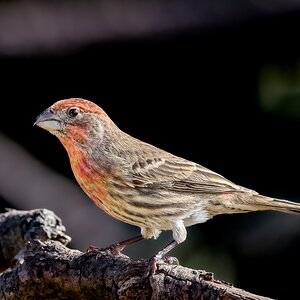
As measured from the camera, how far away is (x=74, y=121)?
6.46 m

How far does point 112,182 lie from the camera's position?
6438 mm

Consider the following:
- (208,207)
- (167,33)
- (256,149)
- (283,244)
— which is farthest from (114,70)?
(208,207)

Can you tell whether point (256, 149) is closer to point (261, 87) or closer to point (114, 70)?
point (261, 87)

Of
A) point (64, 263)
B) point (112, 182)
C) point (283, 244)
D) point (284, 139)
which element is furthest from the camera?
point (284, 139)

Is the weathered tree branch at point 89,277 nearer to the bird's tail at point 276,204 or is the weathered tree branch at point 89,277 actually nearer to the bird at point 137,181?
the bird at point 137,181

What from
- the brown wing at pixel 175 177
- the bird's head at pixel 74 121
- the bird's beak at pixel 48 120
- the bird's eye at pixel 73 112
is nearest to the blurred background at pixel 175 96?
the brown wing at pixel 175 177

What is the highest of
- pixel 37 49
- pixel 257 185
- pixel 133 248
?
pixel 37 49

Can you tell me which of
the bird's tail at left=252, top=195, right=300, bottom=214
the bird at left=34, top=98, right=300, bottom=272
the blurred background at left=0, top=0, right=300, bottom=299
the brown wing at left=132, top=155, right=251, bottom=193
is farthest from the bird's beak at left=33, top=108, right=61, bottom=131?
the blurred background at left=0, top=0, right=300, bottom=299

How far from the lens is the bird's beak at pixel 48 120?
628 centimetres

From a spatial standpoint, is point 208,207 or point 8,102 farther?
point 8,102

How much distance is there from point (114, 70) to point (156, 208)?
115 inches

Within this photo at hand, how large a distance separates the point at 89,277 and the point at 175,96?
12.5ft

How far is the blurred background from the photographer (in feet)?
28.0

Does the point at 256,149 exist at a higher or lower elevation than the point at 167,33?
lower
